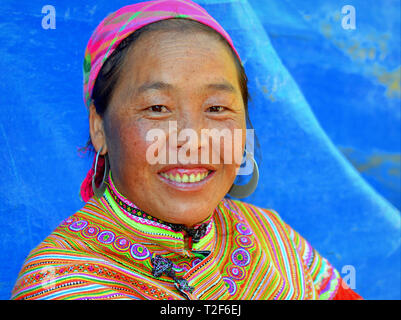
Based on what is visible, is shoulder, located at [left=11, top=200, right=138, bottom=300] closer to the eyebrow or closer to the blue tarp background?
the eyebrow

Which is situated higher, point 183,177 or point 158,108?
point 158,108

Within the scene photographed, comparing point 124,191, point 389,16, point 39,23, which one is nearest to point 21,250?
point 124,191

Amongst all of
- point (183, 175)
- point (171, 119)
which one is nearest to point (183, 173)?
point (183, 175)

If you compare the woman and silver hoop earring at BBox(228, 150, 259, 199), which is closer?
Result: the woman

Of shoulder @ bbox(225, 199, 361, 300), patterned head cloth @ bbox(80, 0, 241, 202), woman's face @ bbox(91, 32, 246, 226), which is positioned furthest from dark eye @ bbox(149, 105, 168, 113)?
shoulder @ bbox(225, 199, 361, 300)

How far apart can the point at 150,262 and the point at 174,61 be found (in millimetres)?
783

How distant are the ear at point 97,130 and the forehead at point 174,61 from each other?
0.26 metres

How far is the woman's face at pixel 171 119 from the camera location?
1969 mm

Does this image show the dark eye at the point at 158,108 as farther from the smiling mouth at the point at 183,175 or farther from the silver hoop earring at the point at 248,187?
the silver hoop earring at the point at 248,187

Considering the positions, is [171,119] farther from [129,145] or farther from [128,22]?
[128,22]

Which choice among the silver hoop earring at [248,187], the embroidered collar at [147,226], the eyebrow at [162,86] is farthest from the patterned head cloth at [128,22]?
the silver hoop earring at [248,187]

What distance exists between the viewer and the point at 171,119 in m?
1.97

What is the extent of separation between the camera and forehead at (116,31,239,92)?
1.98 m
